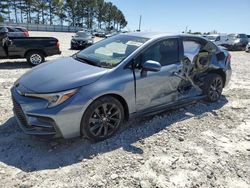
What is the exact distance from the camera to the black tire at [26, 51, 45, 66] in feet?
33.4

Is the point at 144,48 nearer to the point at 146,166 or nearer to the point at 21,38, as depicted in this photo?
the point at 146,166

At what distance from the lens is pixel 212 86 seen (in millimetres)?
5738

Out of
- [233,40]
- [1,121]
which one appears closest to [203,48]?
[1,121]

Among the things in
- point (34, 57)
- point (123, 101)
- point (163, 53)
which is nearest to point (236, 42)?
point (34, 57)

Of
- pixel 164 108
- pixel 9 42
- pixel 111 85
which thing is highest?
pixel 9 42

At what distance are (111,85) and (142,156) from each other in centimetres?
110

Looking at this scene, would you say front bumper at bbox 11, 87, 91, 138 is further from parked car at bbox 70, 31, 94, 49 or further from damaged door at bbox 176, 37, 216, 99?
parked car at bbox 70, 31, 94, 49

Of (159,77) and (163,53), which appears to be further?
(163,53)

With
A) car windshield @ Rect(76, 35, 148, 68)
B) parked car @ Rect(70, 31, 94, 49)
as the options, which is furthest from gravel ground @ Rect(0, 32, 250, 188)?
parked car @ Rect(70, 31, 94, 49)

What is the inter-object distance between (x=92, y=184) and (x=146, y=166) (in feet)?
2.54

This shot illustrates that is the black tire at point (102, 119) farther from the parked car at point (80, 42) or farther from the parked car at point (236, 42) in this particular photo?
the parked car at point (236, 42)

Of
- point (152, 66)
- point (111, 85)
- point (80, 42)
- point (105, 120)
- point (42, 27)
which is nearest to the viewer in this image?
point (111, 85)

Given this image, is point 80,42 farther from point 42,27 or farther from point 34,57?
point 42,27

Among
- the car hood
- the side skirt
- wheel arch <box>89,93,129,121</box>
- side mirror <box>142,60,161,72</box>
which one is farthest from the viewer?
the side skirt
